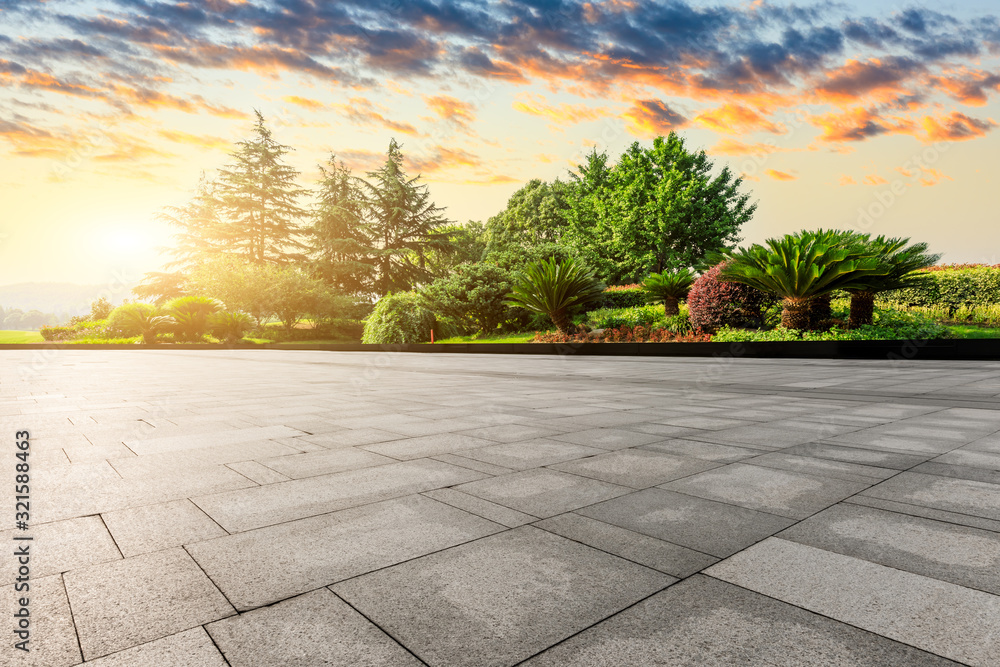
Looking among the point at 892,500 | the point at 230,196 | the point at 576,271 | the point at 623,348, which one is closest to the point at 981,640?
the point at 892,500

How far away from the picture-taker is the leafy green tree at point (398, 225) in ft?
150

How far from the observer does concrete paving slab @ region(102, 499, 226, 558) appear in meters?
2.65

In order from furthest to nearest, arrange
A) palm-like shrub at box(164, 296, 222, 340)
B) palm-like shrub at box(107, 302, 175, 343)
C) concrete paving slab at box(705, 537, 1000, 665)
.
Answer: palm-like shrub at box(107, 302, 175, 343) → palm-like shrub at box(164, 296, 222, 340) → concrete paving slab at box(705, 537, 1000, 665)

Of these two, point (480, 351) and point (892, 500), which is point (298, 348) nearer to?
point (480, 351)

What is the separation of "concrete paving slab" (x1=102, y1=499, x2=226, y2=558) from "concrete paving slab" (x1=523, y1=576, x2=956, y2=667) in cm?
192

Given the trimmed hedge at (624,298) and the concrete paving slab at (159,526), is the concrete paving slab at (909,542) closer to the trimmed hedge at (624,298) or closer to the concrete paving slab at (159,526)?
the concrete paving slab at (159,526)

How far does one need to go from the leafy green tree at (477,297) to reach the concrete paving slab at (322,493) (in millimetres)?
22111

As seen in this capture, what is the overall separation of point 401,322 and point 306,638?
25.7 metres

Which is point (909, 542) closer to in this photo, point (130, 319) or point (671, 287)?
point (671, 287)

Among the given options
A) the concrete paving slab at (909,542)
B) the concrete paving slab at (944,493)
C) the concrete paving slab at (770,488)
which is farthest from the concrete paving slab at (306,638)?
the concrete paving slab at (944,493)

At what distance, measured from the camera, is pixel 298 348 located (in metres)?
31.0

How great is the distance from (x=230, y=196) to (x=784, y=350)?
44.3 meters

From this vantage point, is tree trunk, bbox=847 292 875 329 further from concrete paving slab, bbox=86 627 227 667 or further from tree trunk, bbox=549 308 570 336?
concrete paving slab, bbox=86 627 227 667

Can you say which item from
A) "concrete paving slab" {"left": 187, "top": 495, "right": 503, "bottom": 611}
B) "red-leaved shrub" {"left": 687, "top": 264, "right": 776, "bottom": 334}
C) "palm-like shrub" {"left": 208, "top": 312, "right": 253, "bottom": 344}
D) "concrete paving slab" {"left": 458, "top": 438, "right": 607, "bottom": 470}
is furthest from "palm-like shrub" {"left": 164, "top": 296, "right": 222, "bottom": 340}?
"concrete paving slab" {"left": 187, "top": 495, "right": 503, "bottom": 611}
